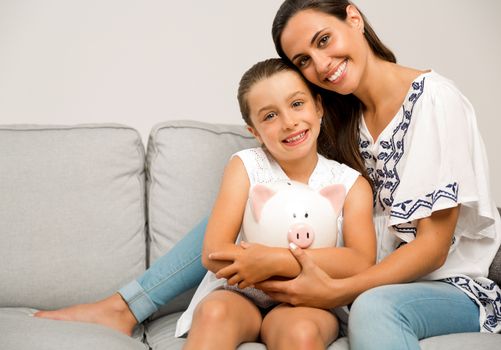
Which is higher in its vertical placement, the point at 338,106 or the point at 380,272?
the point at 338,106

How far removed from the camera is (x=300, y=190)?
1.73m

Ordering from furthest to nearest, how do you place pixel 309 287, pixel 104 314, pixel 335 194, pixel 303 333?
pixel 104 314, pixel 335 194, pixel 309 287, pixel 303 333

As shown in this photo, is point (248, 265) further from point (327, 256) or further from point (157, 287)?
point (157, 287)

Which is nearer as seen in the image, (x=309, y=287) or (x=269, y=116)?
(x=309, y=287)

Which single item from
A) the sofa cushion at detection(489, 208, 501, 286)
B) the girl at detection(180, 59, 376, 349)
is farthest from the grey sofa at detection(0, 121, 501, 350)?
the sofa cushion at detection(489, 208, 501, 286)

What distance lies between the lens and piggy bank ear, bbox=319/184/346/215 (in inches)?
69.6

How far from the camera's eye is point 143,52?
2.79 meters

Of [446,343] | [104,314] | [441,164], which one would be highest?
[441,164]

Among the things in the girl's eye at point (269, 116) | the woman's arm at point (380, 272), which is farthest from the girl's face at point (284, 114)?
the woman's arm at point (380, 272)

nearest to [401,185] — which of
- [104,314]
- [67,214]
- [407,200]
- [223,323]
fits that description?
[407,200]

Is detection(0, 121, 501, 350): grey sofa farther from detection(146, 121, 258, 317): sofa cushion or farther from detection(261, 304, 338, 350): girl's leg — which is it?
detection(261, 304, 338, 350): girl's leg

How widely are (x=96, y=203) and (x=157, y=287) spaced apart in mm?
347

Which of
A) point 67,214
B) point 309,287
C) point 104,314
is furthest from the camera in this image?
point 67,214

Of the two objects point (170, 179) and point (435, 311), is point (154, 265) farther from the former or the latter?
point (435, 311)
